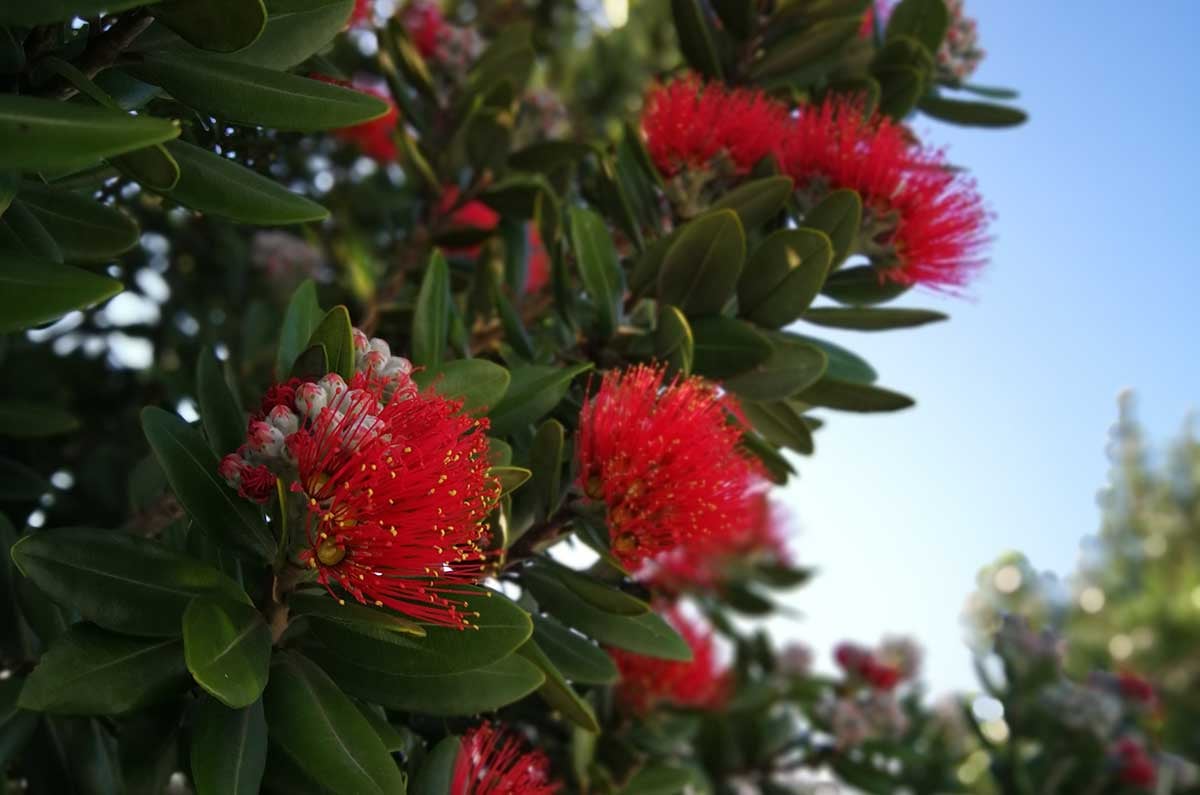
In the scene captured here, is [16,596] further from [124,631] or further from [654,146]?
[654,146]

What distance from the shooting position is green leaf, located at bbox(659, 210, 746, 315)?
155cm

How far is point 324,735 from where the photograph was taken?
39.5 inches

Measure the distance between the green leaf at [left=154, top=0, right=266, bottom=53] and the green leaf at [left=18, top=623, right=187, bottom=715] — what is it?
61 cm

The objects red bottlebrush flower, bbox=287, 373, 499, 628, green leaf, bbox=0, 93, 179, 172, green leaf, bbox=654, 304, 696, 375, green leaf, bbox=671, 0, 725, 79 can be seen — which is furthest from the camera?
green leaf, bbox=671, 0, 725, 79

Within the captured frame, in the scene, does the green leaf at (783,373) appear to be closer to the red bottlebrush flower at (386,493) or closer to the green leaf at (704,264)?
the green leaf at (704,264)

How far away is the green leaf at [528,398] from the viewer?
1334 mm

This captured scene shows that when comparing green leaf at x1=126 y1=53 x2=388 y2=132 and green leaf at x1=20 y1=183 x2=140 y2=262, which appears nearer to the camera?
green leaf at x1=126 y1=53 x2=388 y2=132

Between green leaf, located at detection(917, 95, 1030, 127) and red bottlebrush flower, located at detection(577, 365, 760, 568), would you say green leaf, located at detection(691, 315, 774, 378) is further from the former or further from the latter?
green leaf, located at detection(917, 95, 1030, 127)

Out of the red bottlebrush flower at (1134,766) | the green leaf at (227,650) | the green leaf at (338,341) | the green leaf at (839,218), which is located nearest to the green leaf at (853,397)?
the green leaf at (839,218)

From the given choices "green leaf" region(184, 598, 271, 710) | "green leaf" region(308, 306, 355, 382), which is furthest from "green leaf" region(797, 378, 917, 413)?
"green leaf" region(184, 598, 271, 710)

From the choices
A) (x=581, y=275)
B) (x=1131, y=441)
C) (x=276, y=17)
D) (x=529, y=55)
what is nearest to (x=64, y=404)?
(x=529, y=55)

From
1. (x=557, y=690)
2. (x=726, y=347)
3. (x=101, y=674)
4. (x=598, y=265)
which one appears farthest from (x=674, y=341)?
(x=101, y=674)

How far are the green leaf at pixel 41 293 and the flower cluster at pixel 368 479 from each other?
0.22m

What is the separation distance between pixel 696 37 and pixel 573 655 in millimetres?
1371
